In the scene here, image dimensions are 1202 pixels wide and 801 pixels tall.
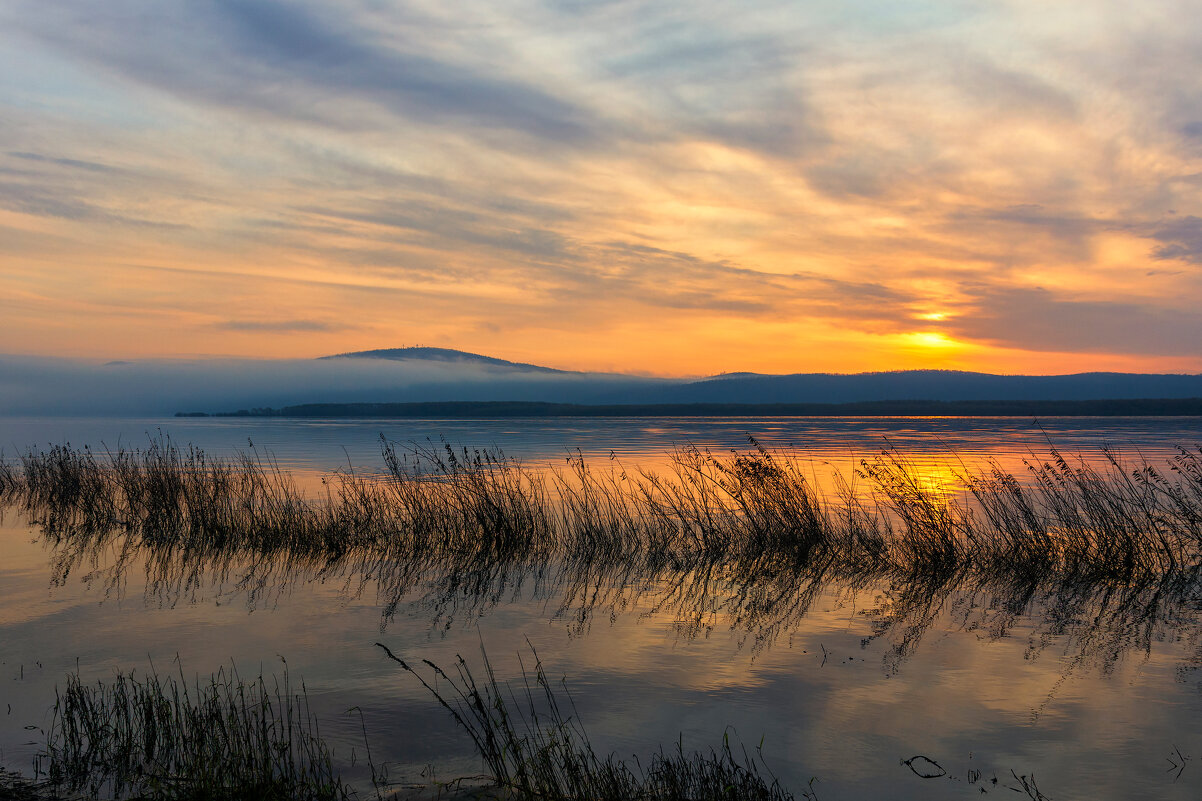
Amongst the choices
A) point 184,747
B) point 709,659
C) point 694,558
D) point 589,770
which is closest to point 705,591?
point 694,558

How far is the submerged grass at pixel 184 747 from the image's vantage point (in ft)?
20.1

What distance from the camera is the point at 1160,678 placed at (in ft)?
29.7

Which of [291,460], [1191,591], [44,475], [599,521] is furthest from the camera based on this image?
[291,460]

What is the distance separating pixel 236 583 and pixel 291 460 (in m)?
33.2

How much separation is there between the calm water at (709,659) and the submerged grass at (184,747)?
32 cm

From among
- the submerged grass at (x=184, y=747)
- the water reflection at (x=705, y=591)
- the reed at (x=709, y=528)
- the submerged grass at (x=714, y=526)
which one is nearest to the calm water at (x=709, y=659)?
the water reflection at (x=705, y=591)

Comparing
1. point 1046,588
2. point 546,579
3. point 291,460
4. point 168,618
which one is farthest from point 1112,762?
point 291,460

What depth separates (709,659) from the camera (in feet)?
32.1

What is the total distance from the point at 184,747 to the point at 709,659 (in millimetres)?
5564

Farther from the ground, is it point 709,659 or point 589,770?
point 589,770

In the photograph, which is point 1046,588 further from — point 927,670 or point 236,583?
point 236,583

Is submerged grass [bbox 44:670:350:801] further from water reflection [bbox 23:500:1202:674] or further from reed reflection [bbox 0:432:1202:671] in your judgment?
reed reflection [bbox 0:432:1202:671]

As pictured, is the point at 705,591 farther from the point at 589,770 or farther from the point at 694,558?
the point at 589,770

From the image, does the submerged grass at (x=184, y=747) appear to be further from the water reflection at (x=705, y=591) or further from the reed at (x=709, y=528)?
the reed at (x=709, y=528)
